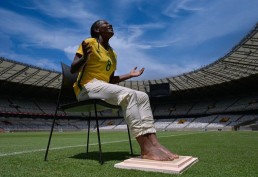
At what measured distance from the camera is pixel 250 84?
144ft

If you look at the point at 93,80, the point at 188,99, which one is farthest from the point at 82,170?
the point at 188,99

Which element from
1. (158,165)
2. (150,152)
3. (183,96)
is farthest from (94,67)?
(183,96)

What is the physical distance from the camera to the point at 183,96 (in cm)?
5703

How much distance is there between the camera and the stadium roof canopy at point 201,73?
33.3 m

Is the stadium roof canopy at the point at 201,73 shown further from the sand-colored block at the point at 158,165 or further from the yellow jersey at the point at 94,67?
the sand-colored block at the point at 158,165

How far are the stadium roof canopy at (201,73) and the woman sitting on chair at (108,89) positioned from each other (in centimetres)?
2834

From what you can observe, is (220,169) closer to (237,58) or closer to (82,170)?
(82,170)

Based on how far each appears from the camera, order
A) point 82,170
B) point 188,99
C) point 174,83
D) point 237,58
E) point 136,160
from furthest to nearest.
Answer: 1. point 188,99
2. point 174,83
3. point 237,58
4. point 136,160
5. point 82,170

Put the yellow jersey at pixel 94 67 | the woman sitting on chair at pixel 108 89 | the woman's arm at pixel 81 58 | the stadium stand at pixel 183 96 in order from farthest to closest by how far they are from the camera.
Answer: the stadium stand at pixel 183 96
the yellow jersey at pixel 94 67
the woman's arm at pixel 81 58
the woman sitting on chair at pixel 108 89

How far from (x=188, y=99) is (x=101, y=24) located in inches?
2197

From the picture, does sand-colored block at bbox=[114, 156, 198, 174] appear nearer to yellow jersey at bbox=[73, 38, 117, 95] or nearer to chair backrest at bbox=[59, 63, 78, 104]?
yellow jersey at bbox=[73, 38, 117, 95]

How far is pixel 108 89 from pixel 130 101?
0.39 m

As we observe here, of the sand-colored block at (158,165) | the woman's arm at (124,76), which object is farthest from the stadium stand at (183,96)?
the sand-colored block at (158,165)

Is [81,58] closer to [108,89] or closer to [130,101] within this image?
[108,89]
